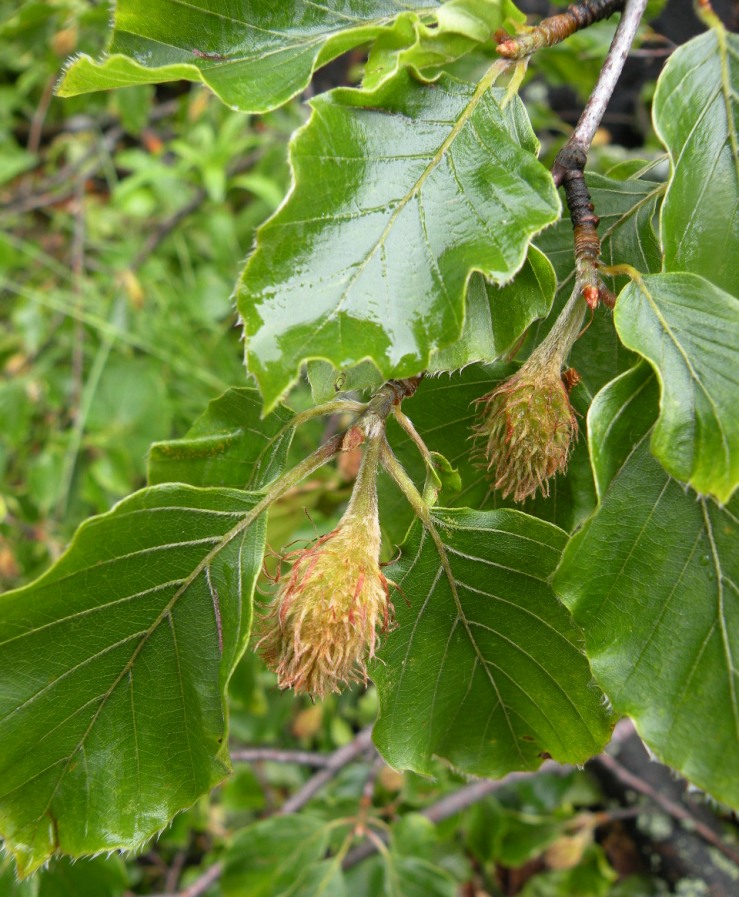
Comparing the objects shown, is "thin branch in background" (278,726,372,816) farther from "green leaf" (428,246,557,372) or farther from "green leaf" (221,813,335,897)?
"green leaf" (428,246,557,372)

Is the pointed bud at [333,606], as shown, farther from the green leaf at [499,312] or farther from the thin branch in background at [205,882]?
the thin branch in background at [205,882]

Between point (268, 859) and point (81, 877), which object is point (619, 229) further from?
point (268, 859)

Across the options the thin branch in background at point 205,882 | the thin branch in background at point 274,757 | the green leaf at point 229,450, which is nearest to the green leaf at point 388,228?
the green leaf at point 229,450

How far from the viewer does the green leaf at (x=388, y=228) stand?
0.60 meters

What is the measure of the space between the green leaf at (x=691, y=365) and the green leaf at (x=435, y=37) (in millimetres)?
268

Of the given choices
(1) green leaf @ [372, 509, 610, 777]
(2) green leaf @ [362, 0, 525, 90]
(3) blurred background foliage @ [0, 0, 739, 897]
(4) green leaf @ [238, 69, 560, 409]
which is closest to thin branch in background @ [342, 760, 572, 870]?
(3) blurred background foliage @ [0, 0, 739, 897]

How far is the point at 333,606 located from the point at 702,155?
1.79ft

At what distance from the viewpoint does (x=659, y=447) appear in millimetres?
591

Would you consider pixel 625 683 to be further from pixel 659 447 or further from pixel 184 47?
pixel 184 47

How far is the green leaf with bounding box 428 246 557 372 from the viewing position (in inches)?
26.6

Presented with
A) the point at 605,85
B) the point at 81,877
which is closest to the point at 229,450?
the point at 605,85

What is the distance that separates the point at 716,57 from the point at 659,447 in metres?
0.43

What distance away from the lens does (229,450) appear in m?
0.89

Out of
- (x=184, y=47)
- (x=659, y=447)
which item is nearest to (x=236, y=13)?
(x=184, y=47)
